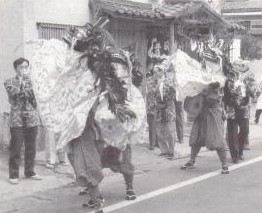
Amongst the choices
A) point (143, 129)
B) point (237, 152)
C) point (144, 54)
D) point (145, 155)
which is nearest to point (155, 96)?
point (145, 155)

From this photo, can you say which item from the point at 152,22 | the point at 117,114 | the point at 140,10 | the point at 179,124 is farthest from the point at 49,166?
the point at 152,22

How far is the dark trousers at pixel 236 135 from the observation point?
951 cm

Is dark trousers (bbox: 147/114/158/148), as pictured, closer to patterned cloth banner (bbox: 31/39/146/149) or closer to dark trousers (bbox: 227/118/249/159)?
dark trousers (bbox: 227/118/249/159)

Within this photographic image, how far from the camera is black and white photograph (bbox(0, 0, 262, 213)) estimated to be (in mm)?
6113

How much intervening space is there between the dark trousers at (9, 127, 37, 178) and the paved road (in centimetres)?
74

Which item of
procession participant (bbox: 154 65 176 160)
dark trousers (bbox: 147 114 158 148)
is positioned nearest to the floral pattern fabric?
procession participant (bbox: 154 65 176 160)

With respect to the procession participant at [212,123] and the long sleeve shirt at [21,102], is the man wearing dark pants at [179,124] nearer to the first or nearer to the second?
the procession participant at [212,123]

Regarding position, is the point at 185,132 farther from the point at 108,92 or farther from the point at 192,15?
the point at 108,92

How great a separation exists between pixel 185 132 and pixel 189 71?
5.31 m

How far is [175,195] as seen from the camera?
23.2 feet

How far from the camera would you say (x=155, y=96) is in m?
10.3

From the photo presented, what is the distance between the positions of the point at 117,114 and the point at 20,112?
203 cm

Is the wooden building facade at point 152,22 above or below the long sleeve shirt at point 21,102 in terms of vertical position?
above

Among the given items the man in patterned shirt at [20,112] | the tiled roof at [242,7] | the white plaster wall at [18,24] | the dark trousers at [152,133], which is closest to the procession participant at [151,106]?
the dark trousers at [152,133]
